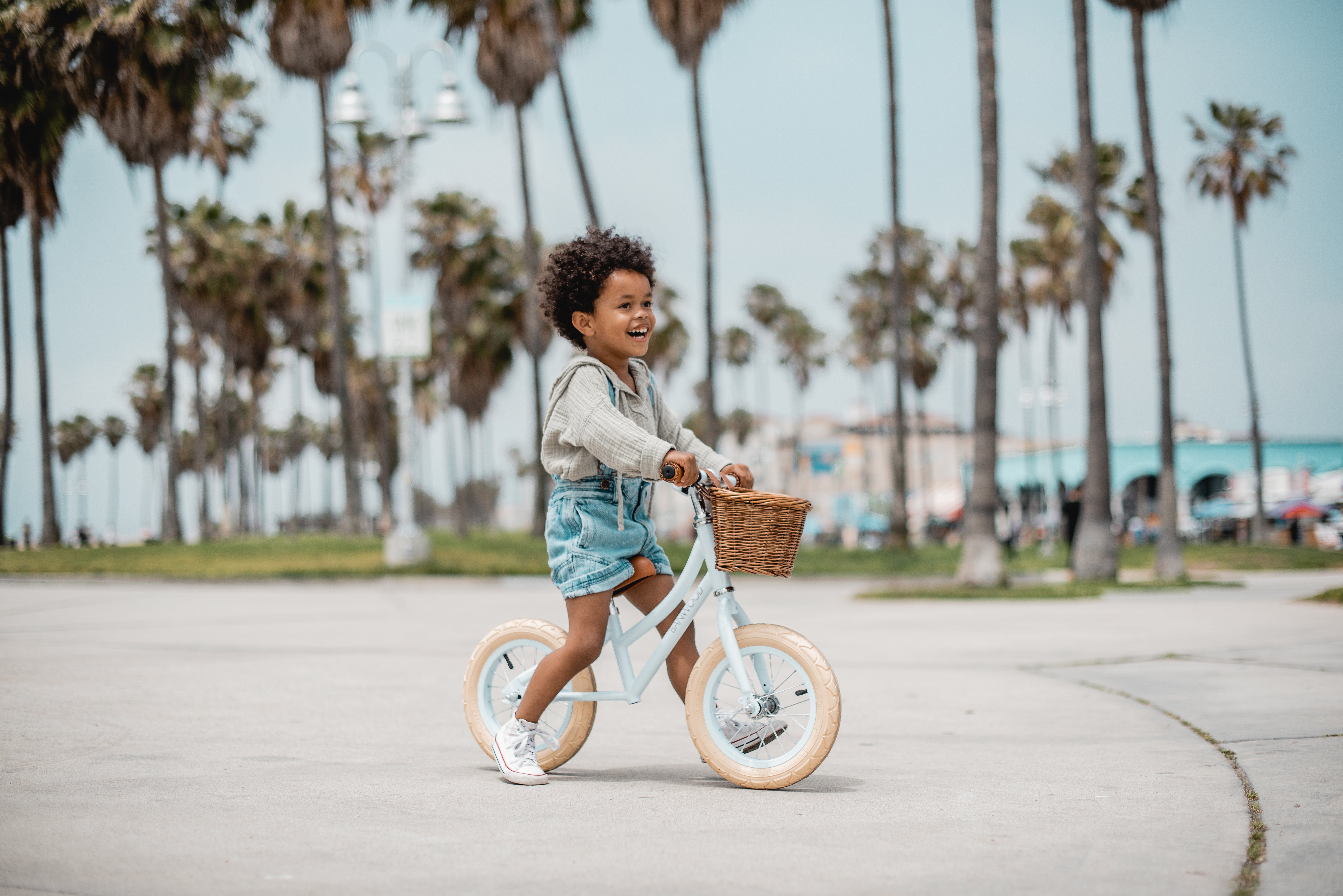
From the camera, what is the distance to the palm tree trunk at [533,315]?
94.4ft

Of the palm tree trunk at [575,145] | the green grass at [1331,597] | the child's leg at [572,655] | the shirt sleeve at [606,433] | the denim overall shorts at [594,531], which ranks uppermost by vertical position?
the palm tree trunk at [575,145]

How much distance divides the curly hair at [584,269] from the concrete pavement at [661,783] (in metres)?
1.67

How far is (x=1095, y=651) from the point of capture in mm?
8727

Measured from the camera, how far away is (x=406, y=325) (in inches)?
770

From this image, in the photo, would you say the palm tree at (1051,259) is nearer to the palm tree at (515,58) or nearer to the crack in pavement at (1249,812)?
the palm tree at (515,58)

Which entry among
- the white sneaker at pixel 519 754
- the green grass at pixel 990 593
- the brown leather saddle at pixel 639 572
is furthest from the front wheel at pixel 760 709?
the green grass at pixel 990 593

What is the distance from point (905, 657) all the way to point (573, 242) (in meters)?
5.24

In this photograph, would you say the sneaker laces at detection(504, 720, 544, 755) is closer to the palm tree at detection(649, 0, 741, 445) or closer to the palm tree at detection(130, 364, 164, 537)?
the palm tree at detection(649, 0, 741, 445)

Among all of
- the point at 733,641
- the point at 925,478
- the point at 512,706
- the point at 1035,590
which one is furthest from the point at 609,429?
the point at 925,478

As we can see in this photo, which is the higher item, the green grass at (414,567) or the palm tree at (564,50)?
the palm tree at (564,50)

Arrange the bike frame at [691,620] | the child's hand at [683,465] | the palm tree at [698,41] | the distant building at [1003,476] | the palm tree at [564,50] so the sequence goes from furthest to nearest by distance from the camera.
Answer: the distant building at [1003,476], the palm tree at [698,41], the palm tree at [564,50], the bike frame at [691,620], the child's hand at [683,465]

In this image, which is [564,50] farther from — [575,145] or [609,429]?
[609,429]

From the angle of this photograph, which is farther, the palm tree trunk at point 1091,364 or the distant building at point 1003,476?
the distant building at point 1003,476

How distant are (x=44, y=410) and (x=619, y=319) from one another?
28300 mm
